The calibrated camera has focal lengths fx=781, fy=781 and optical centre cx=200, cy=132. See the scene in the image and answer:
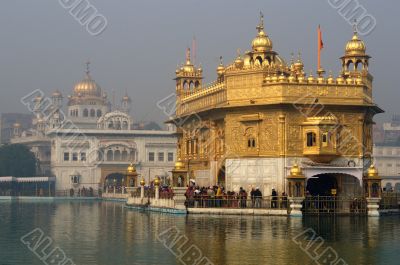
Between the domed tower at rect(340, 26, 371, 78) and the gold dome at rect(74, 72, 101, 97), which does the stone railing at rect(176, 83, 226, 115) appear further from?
the gold dome at rect(74, 72, 101, 97)

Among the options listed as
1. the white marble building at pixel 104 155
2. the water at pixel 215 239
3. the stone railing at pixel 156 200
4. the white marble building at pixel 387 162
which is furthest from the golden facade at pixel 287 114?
the white marble building at pixel 387 162

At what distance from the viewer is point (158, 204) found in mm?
38094

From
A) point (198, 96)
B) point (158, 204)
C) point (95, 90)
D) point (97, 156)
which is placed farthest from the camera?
point (95, 90)

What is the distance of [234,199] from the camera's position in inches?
1347

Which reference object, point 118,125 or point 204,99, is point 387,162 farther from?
Result: point 204,99

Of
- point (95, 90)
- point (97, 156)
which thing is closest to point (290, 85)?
point (97, 156)

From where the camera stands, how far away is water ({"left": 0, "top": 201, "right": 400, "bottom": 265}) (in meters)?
17.7

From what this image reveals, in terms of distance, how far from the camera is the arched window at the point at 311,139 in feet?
116

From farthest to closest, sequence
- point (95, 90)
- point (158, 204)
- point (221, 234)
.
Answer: point (95, 90), point (158, 204), point (221, 234)

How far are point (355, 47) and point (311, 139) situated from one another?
7.87 meters

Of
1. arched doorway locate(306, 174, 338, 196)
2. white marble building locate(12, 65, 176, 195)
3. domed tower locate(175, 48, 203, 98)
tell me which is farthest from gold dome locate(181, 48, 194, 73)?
white marble building locate(12, 65, 176, 195)

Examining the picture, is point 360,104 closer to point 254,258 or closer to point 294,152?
point 294,152

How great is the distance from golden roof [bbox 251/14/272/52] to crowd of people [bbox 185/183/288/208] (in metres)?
7.49

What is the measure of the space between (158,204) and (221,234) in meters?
15.1
